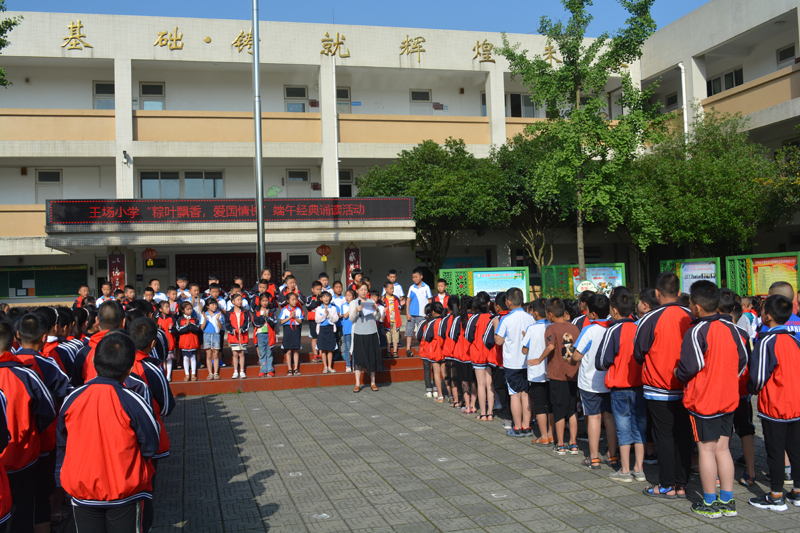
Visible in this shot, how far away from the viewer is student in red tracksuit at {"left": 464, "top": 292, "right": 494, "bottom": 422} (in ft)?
27.1

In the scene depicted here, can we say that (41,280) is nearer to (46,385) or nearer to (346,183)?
(346,183)

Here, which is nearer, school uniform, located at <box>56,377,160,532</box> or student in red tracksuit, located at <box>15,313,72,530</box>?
school uniform, located at <box>56,377,160,532</box>

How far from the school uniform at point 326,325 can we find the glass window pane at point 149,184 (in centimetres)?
1274

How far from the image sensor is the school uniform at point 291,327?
11570mm

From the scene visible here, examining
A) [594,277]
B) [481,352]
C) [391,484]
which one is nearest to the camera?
[391,484]

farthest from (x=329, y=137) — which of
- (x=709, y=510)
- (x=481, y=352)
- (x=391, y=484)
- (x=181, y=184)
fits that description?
(x=709, y=510)

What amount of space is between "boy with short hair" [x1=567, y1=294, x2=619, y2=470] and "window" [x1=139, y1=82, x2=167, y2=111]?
20.2 metres

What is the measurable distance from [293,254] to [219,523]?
17667 millimetres

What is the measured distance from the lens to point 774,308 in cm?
511

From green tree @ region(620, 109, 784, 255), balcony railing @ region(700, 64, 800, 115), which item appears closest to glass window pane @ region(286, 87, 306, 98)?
green tree @ region(620, 109, 784, 255)

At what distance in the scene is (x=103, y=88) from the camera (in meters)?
21.8

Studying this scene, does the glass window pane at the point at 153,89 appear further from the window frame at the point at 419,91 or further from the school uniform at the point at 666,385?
the school uniform at the point at 666,385

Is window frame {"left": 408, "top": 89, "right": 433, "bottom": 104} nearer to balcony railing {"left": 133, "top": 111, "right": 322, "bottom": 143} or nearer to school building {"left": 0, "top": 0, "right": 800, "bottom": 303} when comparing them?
school building {"left": 0, "top": 0, "right": 800, "bottom": 303}

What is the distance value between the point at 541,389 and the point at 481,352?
140 centimetres
